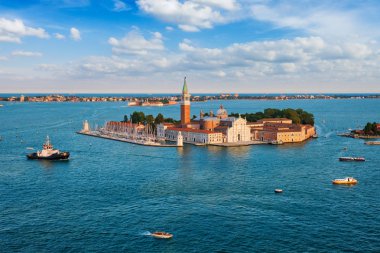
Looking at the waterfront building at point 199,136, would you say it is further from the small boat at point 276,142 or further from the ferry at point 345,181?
the ferry at point 345,181

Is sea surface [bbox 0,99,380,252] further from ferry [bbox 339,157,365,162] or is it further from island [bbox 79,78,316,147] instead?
island [bbox 79,78,316,147]

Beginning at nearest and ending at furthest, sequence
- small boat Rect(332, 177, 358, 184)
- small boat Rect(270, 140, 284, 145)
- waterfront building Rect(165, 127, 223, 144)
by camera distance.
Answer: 1. small boat Rect(332, 177, 358, 184)
2. small boat Rect(270, 140, 284, 145)
3. waterfront building Rect(165, 127, 223, 144)

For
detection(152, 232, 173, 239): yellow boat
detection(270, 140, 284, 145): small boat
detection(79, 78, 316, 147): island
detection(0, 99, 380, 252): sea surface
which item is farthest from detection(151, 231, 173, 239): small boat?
detection(270, 140, 284, 145): small boat

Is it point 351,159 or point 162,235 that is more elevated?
point 351,159

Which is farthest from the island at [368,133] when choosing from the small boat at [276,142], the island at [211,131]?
the small boat at [276,142]

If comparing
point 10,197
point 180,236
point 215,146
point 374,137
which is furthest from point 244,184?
point 374,137

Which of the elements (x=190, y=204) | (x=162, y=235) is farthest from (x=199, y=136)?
(x=162, y=235)

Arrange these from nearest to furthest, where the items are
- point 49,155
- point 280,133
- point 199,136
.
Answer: point 49,155
point 280,133
point 199,136

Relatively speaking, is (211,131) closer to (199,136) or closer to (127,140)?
(199,136)
